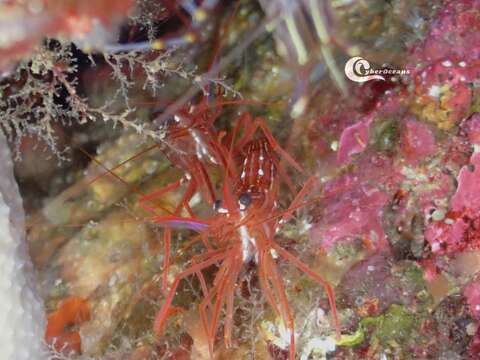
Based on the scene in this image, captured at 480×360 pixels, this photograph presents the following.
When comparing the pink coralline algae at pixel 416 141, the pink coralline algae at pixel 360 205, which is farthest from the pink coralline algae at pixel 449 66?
the pink coralline algae at pixel 360 205

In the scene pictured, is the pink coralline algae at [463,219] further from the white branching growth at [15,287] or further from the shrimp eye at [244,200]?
the white branching growth at [15,287]

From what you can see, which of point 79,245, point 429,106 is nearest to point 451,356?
point 429,106

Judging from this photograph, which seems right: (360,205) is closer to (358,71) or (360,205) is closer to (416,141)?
(416,141)

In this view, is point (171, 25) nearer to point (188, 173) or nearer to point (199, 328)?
point (188, 173)

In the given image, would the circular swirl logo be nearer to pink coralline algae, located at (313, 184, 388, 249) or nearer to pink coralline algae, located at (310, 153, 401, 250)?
pink coralline algae, located at (310, 153, 401, 250)

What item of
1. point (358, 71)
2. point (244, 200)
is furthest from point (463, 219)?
point (244, 200)
